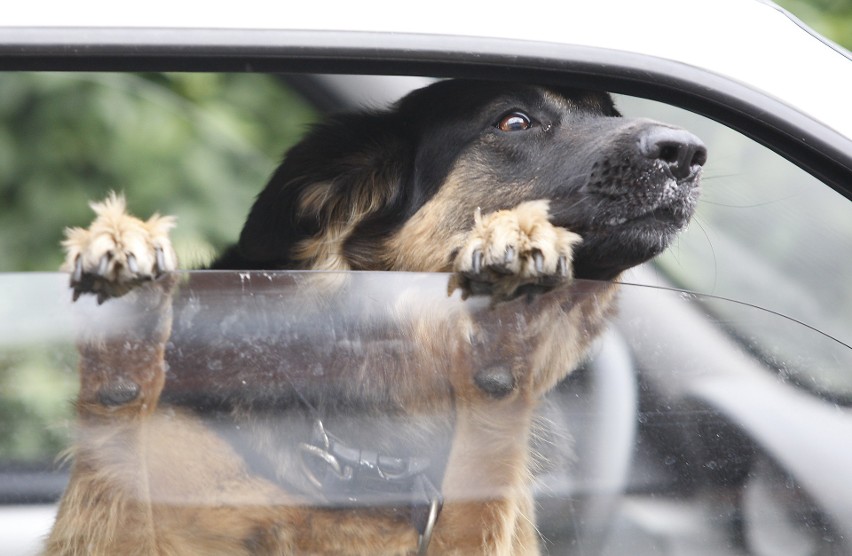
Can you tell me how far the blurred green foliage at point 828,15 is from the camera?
469 cm

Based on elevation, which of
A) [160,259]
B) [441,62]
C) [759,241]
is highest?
[441,62]

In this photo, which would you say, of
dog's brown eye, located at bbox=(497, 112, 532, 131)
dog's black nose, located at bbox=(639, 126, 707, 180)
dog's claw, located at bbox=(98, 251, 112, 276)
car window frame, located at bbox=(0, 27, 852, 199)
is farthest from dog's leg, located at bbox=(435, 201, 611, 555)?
→ dog's brown eye, located at bbox=(497, 112, 532, 131)

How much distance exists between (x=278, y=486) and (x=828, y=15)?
14.1 ft

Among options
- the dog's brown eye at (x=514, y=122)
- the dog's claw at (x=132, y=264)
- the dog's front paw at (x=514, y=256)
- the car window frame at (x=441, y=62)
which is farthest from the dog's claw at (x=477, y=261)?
the dog's brown eye at (x=514, y=122)

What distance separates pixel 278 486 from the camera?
5.41ft

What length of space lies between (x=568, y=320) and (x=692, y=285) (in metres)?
1.55

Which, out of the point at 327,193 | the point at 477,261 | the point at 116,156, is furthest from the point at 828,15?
the point at 477,261

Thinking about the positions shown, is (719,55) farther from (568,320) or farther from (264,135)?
(264,135)

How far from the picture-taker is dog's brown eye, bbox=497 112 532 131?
2.60m

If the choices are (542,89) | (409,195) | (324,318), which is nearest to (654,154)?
(542,89)

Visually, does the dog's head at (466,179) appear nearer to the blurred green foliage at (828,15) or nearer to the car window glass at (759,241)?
the car window glass at (759,241)

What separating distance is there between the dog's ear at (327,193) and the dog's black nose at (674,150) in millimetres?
864

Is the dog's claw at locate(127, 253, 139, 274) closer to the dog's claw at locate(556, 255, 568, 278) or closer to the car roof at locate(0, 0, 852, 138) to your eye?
the car roof at locate(0, 0, 852, 138)

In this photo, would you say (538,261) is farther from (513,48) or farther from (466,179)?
(466,179)
